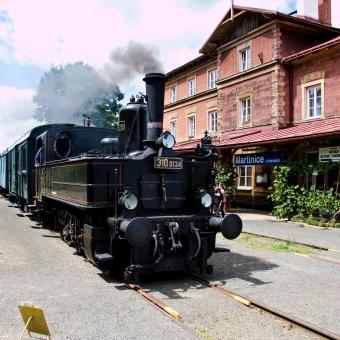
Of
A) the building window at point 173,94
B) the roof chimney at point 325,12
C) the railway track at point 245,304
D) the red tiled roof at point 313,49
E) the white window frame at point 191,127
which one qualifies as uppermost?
the roof chimney at point 325,12

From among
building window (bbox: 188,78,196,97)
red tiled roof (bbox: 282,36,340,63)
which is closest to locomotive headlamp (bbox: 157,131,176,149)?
red tiled roof (bbox: 282,36,340,63)

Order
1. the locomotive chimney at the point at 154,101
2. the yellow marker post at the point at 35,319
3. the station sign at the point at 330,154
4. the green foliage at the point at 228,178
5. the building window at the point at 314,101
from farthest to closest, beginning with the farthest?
the green foliage at the point at 228,178, the building window at the point at 314,101, the station sign at the point at 330,154, the locomotive chimney at the point at 154,101, the yellow marker post at the point at 35,319

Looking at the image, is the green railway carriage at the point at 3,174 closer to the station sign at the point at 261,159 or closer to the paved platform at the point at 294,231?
the station sign at the point at 261,159

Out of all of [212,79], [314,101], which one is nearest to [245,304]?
[314,101]

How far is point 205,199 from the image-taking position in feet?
23.6

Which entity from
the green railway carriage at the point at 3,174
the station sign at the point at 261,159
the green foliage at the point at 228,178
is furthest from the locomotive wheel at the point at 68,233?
the green railway carriage at the point at 3,174

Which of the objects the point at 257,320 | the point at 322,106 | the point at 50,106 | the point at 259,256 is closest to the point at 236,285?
the point at 257,320

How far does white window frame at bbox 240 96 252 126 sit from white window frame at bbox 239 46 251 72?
4.71 feet

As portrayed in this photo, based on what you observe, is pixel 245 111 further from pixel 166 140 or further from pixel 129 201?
pixel 129 201

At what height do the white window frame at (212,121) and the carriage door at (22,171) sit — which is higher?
the white window frame at (212,121)

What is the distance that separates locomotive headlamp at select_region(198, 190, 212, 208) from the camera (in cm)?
716

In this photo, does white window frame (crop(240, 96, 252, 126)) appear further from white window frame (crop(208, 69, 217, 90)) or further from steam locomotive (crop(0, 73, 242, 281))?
steam locomotive (crop(0, 73, 242, 281))

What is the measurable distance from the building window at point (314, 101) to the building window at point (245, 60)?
361cm

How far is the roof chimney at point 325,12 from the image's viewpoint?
73.7ft
